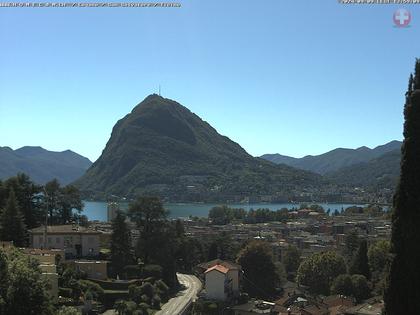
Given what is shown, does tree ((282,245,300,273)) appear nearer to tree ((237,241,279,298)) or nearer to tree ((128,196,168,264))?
tree ((237,241,279,298))

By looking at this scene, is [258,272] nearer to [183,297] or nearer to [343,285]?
[343,285]

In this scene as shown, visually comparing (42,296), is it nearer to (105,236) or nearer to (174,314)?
(174,314)

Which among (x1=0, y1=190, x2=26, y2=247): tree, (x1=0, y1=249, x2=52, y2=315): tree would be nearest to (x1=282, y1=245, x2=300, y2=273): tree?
(x1=0, y1=190, x2=26, y2=247): tree

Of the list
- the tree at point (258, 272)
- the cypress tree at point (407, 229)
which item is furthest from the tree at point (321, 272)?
the cypress tree at point (407, 229)

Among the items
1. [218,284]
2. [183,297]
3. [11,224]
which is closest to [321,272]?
[218,284]

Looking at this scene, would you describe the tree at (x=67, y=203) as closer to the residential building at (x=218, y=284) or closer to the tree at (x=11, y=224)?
the tree at (x=11, y=224)

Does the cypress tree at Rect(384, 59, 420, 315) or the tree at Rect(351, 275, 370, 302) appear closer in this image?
the cypress tree at Rect(384, 59, 420, 315)
